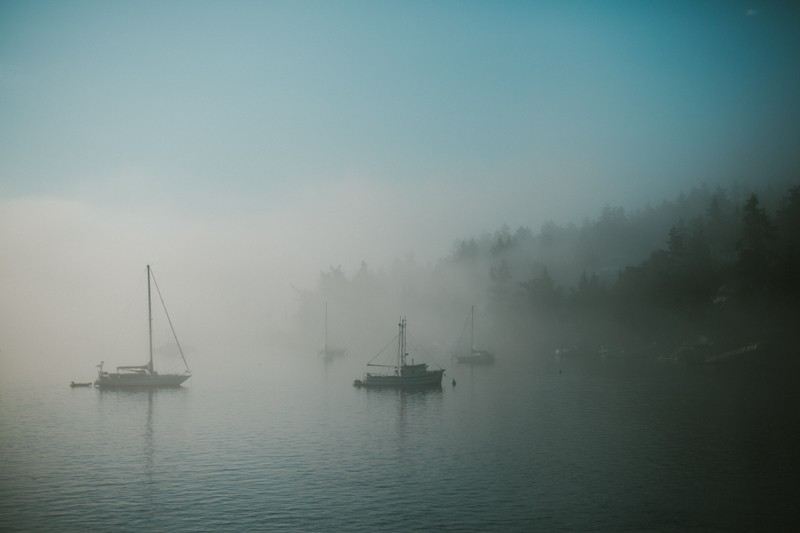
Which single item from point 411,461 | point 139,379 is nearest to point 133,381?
point 139,379

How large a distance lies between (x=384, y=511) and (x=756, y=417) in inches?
2174

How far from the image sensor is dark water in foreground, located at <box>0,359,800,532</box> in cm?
4453

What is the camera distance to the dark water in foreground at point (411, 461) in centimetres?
4453

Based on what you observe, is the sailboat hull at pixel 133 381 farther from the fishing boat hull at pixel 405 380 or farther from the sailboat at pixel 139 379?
the fishing boat hull at pixel 405 380

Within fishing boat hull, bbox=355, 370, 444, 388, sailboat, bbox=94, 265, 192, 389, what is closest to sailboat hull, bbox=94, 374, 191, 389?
sailboat, bbox=94, 265, 192, 389

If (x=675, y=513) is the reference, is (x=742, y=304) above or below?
above

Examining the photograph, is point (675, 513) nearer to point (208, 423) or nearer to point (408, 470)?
point (408, 470)

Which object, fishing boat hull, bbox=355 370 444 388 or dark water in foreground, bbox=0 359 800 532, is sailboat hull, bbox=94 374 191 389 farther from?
fishing boat hull, bbox=355 370 444 388

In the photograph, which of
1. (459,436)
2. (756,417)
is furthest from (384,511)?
(756,417)

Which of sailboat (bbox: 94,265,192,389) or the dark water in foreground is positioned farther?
sailboat (bbox: 94,265,192,389)

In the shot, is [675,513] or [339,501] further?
[339,501]

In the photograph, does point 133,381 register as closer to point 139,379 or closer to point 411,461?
point 139,379

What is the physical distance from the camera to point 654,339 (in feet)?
581

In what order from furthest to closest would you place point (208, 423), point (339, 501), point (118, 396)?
point (118, 396) → point (208, 423) → point (339, 501)
